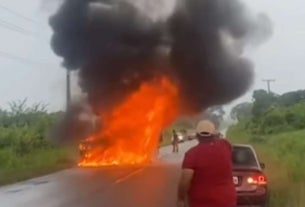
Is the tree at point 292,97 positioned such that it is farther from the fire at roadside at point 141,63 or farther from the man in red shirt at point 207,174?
the man in red shirt at point 207,174

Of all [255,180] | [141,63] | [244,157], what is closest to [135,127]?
[141,63]

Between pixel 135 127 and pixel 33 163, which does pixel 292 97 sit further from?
pixel 33 163

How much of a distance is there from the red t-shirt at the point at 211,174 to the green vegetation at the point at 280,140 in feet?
19.0

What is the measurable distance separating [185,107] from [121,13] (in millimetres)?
6019

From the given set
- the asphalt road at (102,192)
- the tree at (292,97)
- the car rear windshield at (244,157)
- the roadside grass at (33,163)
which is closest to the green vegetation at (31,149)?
the roadside grass at (33,163)

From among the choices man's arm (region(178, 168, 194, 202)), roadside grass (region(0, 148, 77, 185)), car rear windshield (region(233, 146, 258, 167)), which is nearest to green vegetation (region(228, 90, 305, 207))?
car rear windshield (region(233, 146, 258, 167))

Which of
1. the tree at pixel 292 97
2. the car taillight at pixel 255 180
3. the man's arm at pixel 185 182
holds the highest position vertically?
the tree at pixel 292 97

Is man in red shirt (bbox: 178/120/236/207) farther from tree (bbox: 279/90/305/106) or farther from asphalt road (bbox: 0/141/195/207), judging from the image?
tree (bbox: 279/90/305/106)

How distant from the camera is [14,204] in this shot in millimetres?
17891

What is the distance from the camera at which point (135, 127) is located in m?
38.5

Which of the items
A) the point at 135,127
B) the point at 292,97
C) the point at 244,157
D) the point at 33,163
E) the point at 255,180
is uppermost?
the point at 292,97

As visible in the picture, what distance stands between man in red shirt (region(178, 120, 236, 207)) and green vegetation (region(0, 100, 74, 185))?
26.2 metres

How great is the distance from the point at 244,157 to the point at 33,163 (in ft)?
92.7

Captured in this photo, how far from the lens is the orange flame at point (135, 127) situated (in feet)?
125
